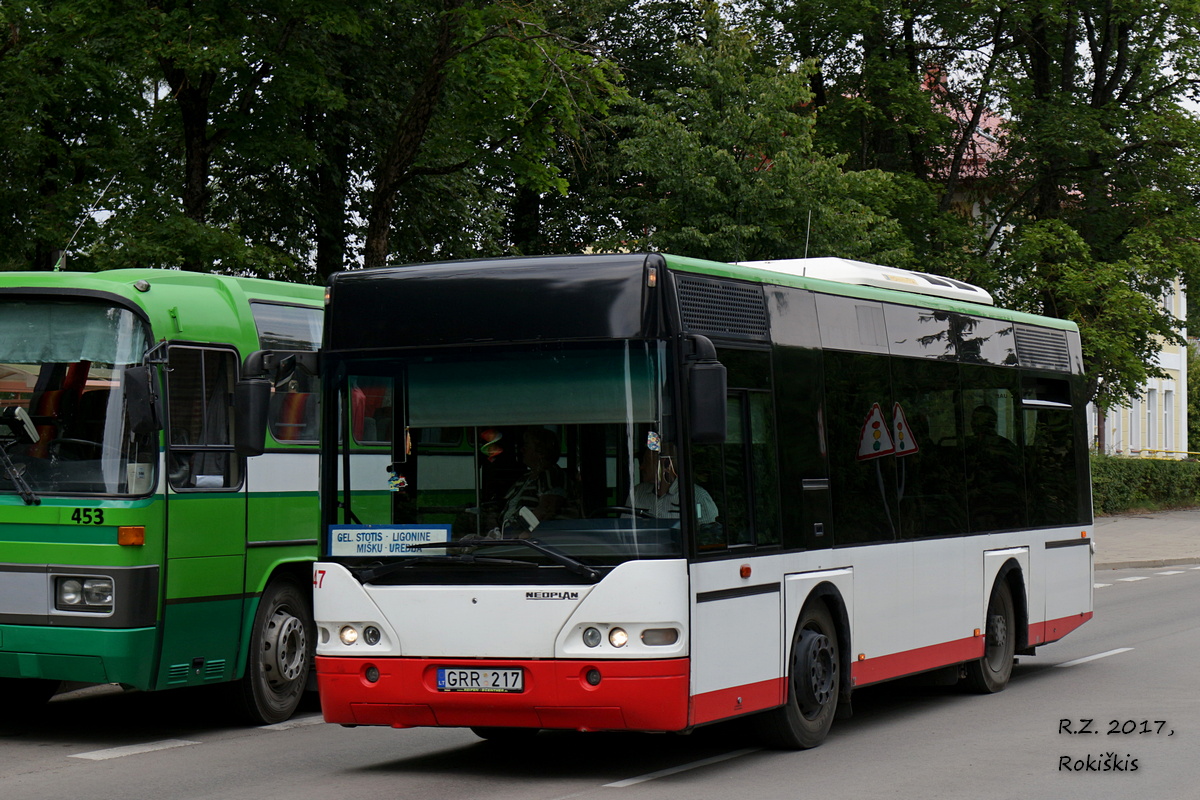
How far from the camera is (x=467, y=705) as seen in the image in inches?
330

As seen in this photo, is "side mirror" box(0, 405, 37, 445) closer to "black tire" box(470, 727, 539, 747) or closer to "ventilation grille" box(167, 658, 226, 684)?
"ventilation grille" box(167, 658, 226, 684)

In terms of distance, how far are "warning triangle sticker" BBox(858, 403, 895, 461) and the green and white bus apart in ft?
11.8

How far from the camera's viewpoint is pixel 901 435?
11.1m

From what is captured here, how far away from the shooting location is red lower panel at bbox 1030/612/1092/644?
13469 millimetres

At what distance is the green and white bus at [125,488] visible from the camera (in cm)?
984

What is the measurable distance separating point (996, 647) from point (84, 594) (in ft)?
22.5

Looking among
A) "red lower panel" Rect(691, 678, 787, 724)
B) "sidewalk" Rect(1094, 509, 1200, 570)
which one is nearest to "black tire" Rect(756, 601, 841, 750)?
"red lower panel" Rect(691, 678, 787, 724)

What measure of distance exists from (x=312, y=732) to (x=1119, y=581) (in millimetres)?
18379

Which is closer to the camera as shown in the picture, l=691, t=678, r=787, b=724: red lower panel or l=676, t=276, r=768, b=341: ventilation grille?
l=691, t=678, r=787, b=724: red lower panel

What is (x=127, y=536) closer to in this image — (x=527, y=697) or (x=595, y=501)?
(x=527, y=697)

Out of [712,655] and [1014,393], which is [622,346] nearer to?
[712,655]

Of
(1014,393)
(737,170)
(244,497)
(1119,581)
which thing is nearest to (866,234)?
(737,170)

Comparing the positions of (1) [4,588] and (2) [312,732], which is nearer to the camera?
(1) [4,588]

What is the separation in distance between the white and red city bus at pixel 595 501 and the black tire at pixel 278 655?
6.48 feet
